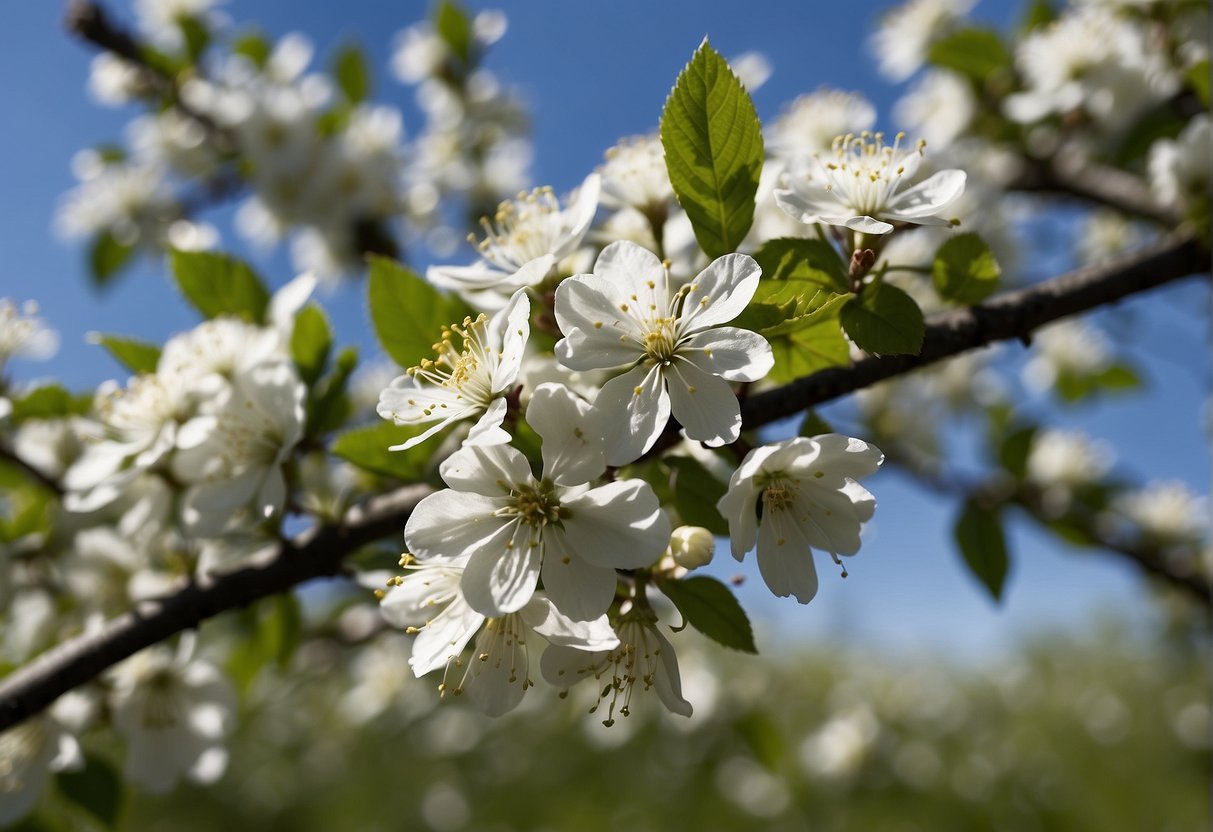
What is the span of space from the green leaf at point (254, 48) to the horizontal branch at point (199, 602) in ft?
8.65

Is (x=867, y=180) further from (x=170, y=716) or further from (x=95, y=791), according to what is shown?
(x=95, y=791)

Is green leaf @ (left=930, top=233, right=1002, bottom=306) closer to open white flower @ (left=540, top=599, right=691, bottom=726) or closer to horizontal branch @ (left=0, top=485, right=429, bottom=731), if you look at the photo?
open white flower @ (left=540, top=599, right=691, bottom=726)

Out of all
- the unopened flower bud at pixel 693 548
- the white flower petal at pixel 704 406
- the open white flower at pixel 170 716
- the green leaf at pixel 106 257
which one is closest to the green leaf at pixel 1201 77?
the white flower petal at pixel 704 406

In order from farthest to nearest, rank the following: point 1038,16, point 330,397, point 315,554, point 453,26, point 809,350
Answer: point 453,26
point 1038,16
point 330,397
point 315,554
point 809,350

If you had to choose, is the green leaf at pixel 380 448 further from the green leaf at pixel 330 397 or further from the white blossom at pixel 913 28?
the white blossom at pixel 913 28

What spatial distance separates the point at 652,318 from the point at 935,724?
→ 540 cm

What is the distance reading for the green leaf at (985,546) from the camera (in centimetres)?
183

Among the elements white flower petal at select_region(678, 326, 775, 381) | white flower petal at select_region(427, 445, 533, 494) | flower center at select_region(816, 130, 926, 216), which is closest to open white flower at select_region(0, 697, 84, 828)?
white flower petal at select_region(427, 445, 533, 494)

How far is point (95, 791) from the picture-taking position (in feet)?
5.52

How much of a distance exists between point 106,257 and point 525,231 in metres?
2.81

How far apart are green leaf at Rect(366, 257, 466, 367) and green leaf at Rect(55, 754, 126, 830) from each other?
1.17m

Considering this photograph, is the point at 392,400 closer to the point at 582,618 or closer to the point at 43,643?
the point at 582,618

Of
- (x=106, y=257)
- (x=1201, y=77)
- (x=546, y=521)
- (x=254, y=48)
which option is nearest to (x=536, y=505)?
(x=546, y=521)

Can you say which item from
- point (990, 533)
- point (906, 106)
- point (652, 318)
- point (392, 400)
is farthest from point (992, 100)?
point (392, 400)
